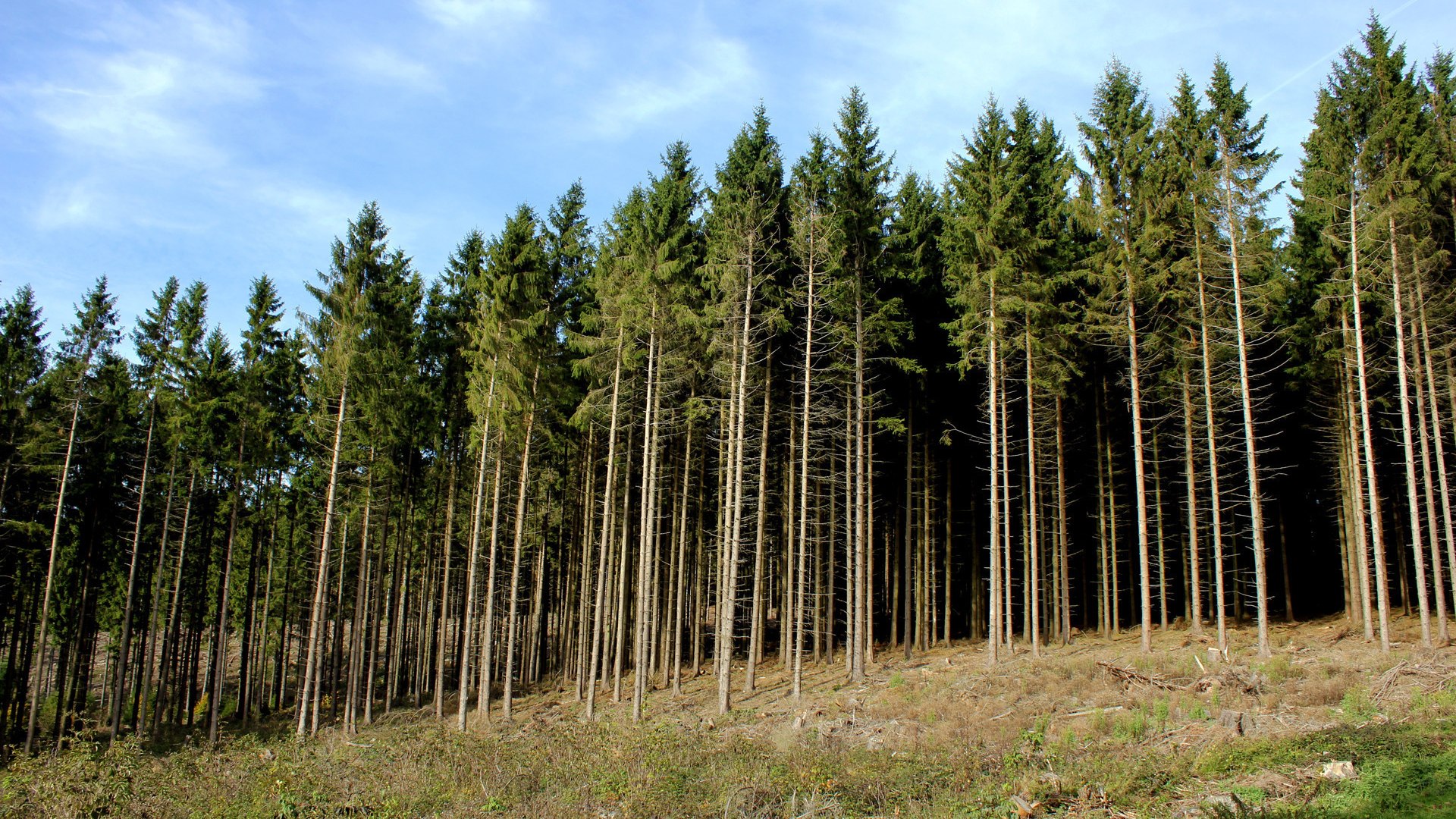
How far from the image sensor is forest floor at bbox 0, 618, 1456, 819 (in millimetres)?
10258

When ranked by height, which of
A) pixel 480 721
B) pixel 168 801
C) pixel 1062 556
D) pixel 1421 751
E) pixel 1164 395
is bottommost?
pixel 480 721

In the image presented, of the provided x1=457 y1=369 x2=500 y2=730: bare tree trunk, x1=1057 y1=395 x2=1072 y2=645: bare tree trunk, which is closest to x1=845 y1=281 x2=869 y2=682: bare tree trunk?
x1=1057 y1=395 x2=1072 y2=645: bare tree trunk

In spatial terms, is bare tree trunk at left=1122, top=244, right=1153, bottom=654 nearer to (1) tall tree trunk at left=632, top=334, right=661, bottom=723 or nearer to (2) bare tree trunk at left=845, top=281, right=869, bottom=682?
(2) bare tree trunk at left=845, top=281, right=869, bottom=682

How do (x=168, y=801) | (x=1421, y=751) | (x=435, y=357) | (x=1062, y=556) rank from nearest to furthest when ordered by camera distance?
(x=1421, y=751) < (x=168, y=801) < (x=1062, y=556) < (x=435, y=357)

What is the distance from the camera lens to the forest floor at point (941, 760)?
1026 centimetres

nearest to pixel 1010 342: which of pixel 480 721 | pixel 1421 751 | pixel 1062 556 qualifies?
pixel 1062 556

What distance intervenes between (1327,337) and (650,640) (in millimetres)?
21798

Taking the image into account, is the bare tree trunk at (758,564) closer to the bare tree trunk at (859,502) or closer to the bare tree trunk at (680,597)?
the bare tree trunk at (680,597)

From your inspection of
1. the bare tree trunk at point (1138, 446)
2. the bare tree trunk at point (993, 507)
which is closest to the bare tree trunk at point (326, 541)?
the bare tree trunk at point (993, 507)

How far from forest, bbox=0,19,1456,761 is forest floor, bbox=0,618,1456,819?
3.55m

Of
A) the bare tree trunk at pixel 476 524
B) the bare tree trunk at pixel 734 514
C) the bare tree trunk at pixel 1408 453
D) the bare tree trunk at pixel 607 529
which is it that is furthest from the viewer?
the bare tree trunk at pixel 476 524

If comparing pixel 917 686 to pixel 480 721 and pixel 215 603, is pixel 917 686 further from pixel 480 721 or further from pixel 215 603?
pixel 215 603

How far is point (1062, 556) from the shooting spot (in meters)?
23.5

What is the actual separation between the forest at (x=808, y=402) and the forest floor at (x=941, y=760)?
140 inches
